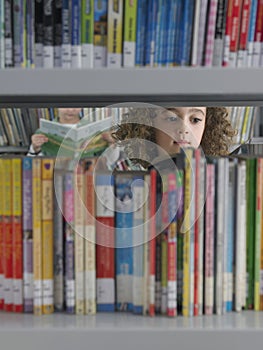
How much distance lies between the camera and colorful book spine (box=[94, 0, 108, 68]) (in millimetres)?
726

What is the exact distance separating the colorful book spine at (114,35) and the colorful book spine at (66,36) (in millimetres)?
53

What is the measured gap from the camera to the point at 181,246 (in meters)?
0.77

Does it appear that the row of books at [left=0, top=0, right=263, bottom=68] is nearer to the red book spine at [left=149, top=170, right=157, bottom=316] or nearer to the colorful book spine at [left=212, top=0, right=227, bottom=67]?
the colorful book spine at [left=212, top=0, right=227, bottom=67]

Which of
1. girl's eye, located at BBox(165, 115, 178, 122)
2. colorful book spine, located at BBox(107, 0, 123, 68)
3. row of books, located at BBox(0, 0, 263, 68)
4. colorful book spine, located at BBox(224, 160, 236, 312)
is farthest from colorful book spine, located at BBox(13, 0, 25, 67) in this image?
colorful book spine, located at BBox(224, 160, 236, 312)

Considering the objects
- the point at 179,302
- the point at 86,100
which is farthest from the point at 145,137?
the point at 179,302

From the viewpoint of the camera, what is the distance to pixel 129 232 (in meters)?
0.77

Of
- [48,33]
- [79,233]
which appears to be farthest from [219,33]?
[79,233]

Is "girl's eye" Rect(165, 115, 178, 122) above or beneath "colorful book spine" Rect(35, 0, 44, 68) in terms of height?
beneath

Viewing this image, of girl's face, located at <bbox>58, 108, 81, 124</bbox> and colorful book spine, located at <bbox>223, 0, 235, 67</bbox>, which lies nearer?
colorful book spine, located at <bbox>223, 0, 235, 67</bbox>

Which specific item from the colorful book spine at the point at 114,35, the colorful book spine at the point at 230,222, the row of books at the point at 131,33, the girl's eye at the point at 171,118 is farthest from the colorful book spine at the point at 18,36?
the colorful book spine at the point at 230,222

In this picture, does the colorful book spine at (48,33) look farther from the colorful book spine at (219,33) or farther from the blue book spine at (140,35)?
the colorful book spine at (219,33)

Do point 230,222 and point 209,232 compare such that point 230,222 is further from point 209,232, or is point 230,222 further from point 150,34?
point 150,34

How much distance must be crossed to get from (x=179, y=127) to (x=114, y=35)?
18 cm

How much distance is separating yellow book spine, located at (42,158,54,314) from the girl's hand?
5cm
